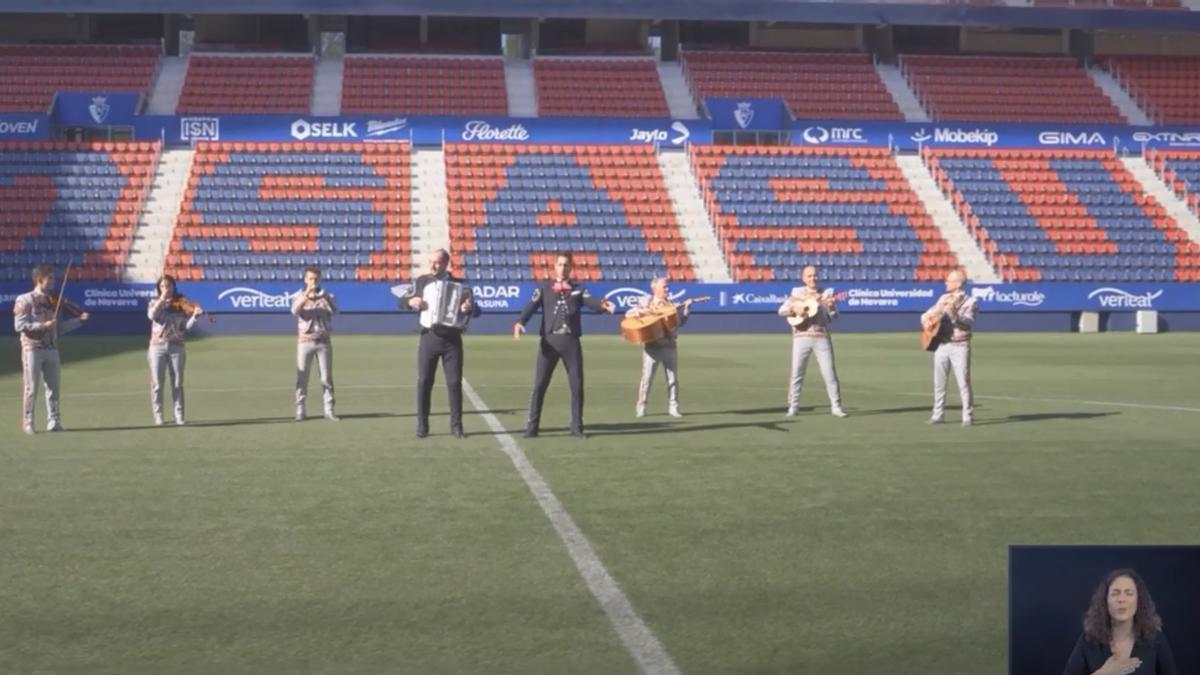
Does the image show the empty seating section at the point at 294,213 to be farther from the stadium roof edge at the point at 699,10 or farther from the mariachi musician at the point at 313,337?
the mariachi musician at the point at 313,337

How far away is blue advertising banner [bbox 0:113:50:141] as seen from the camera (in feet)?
162

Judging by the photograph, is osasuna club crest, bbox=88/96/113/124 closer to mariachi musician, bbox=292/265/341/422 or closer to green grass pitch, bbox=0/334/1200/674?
green grass pitch, bbox=0/334/1200/674

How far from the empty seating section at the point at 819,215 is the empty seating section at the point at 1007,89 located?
5837 mm

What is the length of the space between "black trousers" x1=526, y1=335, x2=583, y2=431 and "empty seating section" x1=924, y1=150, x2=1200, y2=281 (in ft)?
104

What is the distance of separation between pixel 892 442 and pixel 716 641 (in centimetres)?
877

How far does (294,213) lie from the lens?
4656 cm

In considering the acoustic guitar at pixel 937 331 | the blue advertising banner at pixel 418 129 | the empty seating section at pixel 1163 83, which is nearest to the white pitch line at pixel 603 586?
the acoustic guitar at pixel 937 331

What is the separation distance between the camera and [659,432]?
16.9 metres

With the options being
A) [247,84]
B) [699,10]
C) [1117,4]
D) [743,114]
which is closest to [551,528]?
[743,114]

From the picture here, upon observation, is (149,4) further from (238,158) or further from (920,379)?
(920,379)

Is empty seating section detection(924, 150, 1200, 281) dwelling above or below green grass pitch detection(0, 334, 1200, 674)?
above

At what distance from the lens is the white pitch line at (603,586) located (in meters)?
7.21

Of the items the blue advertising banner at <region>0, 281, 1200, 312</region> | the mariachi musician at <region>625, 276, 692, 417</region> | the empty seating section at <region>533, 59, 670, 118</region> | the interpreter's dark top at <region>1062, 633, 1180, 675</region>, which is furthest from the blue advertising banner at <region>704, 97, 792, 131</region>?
the interpreter's dark top at <region>1062, 633, 1180, 675</region>

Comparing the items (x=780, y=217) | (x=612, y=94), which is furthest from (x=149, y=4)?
(x=780, y=217)
